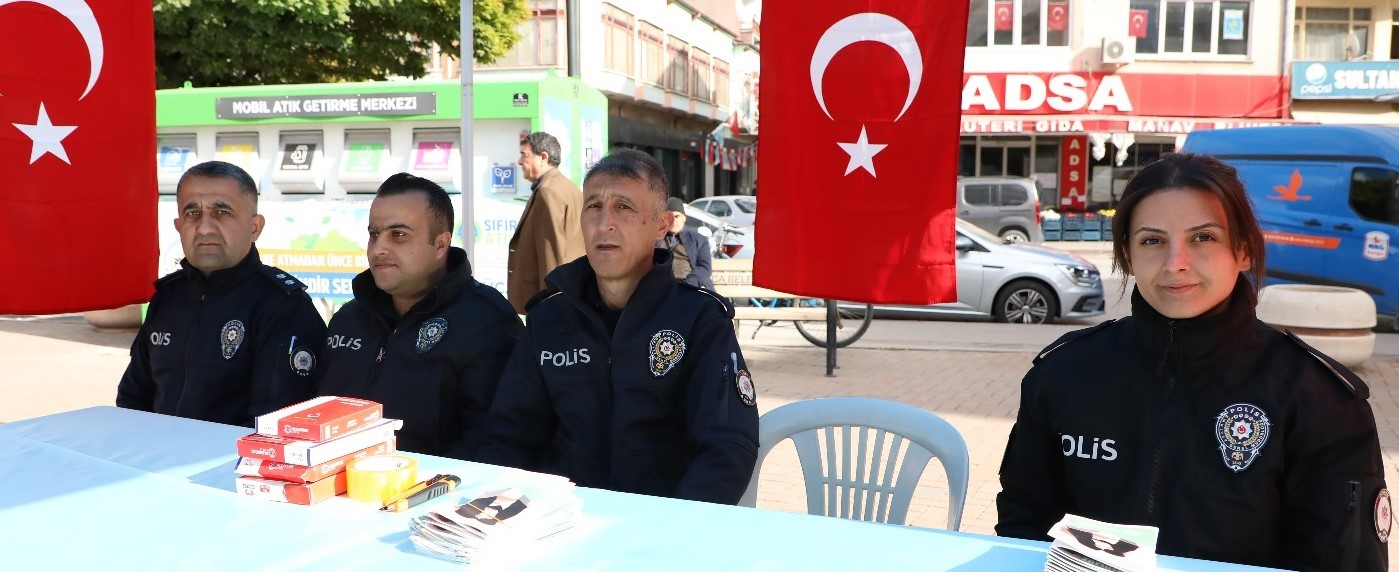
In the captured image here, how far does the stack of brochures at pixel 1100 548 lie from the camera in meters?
1.82

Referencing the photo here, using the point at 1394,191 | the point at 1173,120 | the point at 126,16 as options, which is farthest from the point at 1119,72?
the point at 126,16

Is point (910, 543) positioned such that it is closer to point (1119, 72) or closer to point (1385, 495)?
point (1385, 495)

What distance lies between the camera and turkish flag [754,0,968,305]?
320 cm

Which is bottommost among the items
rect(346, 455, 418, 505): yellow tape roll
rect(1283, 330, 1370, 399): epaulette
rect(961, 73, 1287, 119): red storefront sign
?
rect(346, 455, 418, 505): yellow tape roll

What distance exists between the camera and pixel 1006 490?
252 cm

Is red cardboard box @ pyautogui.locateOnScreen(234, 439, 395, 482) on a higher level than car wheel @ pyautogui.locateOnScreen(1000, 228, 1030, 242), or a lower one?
lower

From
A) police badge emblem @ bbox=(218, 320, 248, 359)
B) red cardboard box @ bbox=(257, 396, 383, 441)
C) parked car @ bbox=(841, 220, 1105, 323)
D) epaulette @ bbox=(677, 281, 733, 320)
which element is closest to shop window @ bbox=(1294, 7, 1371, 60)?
parked car @ bbox=(841, 220, 1105, 323)

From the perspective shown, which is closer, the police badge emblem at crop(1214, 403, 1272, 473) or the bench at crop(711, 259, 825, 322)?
the police badge emblem at crop(1214, 403, 1272, 473)

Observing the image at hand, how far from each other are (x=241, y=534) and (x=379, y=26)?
17.4m

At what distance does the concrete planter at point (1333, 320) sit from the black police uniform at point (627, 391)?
22.3 ft

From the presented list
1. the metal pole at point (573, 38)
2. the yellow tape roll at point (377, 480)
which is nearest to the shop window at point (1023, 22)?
the metal pole at point (573, 38)

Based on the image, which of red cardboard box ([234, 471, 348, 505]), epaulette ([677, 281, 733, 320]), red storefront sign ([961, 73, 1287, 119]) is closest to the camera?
red cardboard box ([234, 471, 348, 505])

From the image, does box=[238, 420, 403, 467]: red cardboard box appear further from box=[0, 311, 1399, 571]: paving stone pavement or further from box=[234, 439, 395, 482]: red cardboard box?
box=[0, 311, 1399, 571]: paving stone pavement

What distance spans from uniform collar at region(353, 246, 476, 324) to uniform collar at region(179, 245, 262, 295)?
579 mm
